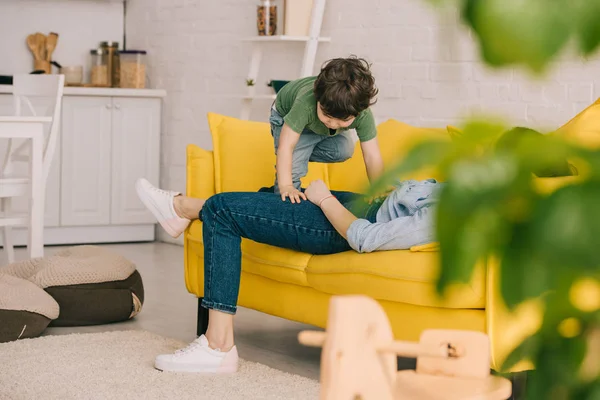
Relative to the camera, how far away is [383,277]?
2.41 m

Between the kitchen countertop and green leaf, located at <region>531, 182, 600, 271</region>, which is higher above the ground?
green leaf, located at <region>531, 182, 600, 271</region>

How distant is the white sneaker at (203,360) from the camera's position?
8.85ft

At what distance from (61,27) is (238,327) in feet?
10.5

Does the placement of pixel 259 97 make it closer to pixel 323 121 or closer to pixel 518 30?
pixel 323 121

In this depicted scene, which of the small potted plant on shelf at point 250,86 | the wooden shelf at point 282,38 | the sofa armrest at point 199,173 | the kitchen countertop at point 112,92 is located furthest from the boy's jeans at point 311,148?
the kitchen countertop at point 112,92

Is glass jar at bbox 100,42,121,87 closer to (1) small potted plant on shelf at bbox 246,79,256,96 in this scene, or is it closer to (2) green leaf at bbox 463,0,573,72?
(1) small potted plant on shelf at bbox 246,79,256,96

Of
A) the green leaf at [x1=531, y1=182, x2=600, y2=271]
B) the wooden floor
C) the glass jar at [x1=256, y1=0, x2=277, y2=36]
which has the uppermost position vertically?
the glass jar at [x1=256, y1=0, x2=277, y2=36]

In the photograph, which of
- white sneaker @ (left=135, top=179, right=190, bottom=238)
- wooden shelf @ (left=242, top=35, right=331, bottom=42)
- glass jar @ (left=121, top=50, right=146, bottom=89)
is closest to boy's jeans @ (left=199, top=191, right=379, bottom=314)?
white sneaker @ (left=135, top=179, right=190, bottom=238)

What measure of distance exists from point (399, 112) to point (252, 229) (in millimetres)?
1716

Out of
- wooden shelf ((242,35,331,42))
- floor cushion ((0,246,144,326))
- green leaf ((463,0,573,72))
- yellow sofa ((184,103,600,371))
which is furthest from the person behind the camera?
wooden shelf ((242,35,331,42))

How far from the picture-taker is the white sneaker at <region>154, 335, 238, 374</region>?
270cm

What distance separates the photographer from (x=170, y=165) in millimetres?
5797

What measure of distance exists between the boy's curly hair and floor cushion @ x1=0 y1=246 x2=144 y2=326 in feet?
4.09

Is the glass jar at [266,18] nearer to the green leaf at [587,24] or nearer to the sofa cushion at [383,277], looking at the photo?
the sofa cushion at [383,277]
